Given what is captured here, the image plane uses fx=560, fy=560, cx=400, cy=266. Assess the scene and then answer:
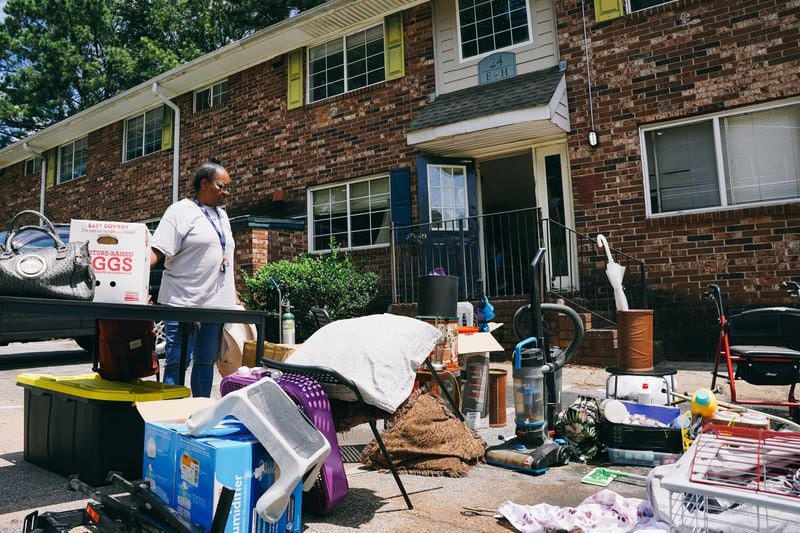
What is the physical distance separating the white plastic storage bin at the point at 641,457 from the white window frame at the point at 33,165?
62.2ft

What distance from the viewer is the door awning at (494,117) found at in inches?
297

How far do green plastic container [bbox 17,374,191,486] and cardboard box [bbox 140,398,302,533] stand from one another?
644mm

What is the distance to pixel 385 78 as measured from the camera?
32.5 feet

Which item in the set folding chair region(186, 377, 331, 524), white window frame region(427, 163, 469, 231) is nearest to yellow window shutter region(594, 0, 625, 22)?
white window frame region(427, 163, 469, 231)

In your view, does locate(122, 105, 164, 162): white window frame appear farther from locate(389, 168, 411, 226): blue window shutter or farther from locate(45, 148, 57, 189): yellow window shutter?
locate(389, 168, 411, 226): blue window shutter

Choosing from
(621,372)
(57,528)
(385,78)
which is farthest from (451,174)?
(57,528)

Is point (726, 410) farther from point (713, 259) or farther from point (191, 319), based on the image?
point (713, 259)

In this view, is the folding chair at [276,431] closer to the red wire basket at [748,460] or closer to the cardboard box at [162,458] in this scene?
the cardboard box at [162,458]

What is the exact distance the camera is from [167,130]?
1355cm

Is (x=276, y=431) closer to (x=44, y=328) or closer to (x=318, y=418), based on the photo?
(x=318, y=418)


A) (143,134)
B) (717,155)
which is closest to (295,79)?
(143,134)

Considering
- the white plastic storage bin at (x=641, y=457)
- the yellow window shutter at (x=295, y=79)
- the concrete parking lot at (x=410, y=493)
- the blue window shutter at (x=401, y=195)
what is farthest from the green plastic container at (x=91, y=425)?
the yellow window shutter at (x=295, y=79)

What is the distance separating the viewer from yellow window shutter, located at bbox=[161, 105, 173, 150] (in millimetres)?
13492

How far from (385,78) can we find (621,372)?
297 inches
